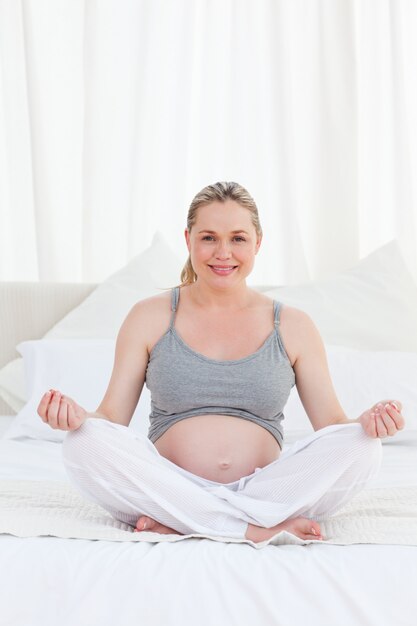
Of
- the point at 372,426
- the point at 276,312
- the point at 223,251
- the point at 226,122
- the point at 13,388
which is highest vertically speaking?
the point at 226,122

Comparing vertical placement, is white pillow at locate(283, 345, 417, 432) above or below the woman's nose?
below

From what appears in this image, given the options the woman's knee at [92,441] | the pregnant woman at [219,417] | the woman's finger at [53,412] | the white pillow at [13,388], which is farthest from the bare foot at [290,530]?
the white pillow at [13,388]

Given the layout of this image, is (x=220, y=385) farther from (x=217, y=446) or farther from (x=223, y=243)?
(x=223, y=243)

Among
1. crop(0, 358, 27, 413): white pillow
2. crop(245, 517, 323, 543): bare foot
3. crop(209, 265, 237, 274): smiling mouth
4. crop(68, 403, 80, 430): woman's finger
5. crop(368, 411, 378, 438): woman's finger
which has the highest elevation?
crop(209, 265, 237, 274): smiling mouth

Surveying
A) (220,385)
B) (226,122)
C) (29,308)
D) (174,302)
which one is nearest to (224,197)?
(174,302)

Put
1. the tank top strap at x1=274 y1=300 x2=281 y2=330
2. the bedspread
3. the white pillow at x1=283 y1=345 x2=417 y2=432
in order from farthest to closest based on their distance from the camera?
1. the white pillow at x1=283 y1=345 x2=417 y2=432
2. the tank top strap at x1=274 y1=300 x2=281 y2=330
3. the bedspread

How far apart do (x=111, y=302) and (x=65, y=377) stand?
406mm

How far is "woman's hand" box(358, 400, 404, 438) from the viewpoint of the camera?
142 cm

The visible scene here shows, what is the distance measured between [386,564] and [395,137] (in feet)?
7.22

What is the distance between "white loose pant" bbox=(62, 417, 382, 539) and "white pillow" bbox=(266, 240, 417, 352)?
3.82 feet

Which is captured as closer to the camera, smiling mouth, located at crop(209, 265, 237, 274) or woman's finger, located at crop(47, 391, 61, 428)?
woman's finger, located at crop(47, 391, 61, 428)

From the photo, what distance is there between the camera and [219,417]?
1691 millimetres

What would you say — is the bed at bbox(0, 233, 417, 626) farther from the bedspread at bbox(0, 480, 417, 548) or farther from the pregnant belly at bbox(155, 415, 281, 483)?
the pregnant belly at bbox(155, 415, 281, 483)

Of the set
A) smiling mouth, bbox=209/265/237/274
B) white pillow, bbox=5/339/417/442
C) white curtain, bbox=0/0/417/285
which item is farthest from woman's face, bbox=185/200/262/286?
white curtain, bbox=0/0/417/285
